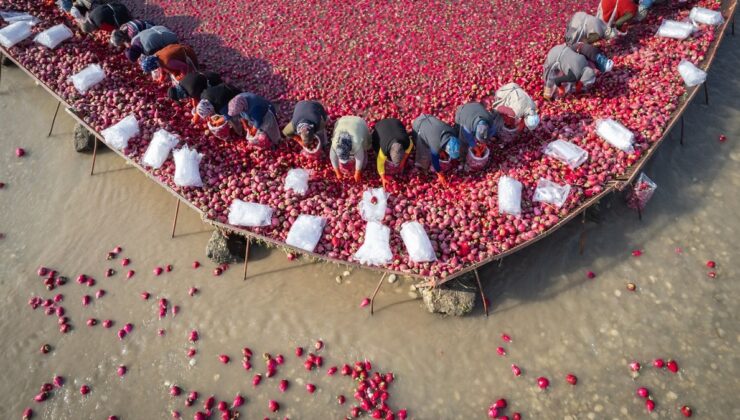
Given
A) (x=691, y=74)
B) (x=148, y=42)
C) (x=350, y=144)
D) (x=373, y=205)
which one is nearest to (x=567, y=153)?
(x=691, y=74)

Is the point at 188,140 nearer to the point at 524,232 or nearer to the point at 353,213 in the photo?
the point at 353,213

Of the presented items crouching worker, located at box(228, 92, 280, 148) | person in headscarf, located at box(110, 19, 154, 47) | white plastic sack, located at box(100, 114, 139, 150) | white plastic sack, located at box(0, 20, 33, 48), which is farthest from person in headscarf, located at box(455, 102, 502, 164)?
white plastic sack, located at box(0, 20, 33, 48)

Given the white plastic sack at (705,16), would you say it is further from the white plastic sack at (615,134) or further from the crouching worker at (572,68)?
the white plastic sack at (615,134)

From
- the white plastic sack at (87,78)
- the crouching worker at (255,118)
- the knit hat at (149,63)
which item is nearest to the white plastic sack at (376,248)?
the crouching worker at (255,118)

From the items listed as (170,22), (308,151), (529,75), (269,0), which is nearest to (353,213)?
(308,151)

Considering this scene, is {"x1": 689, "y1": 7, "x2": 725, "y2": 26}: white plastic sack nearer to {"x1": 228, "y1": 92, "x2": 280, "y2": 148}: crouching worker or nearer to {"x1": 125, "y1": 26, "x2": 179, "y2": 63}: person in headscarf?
{"x1": 228, "y1": 92, "x2": 280, "y2": 148}: crouching worker
